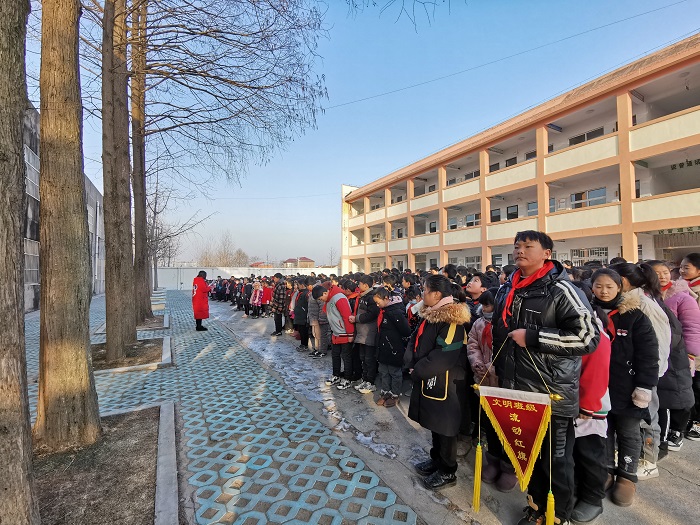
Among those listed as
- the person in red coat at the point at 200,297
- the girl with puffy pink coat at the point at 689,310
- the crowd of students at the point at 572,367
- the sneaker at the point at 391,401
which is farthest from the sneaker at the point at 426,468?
the person in red coat at the point at 200,297


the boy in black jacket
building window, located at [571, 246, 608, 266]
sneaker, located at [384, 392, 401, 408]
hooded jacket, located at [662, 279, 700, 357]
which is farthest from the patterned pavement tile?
building window, located at [571, 246, 608, 266]

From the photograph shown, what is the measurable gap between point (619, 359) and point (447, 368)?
1465 mm

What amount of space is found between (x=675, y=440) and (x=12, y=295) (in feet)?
19.0

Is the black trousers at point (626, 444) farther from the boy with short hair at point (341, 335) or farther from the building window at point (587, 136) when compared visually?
the building window at point (587, 136)

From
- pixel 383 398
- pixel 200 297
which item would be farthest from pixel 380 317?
pixel 200 297

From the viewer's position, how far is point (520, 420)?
2410 millimetres

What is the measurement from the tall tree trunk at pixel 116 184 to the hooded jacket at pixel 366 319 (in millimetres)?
4909

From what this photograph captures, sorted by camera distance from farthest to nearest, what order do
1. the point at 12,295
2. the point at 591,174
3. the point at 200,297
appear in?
1. the point at 591,174
2. the point at 200,297
3. the point at 12,295

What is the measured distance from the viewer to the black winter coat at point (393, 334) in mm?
4887

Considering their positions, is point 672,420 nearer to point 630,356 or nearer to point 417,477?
point 630,356

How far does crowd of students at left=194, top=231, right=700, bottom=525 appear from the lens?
2.37m

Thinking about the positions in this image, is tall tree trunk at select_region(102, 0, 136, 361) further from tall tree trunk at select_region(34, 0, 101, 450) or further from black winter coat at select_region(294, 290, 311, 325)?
black winter coat at select_region(294, 290, 311, 325)

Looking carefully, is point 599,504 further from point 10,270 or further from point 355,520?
point 10,270

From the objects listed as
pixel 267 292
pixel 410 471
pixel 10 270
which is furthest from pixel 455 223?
pixel 10 270
